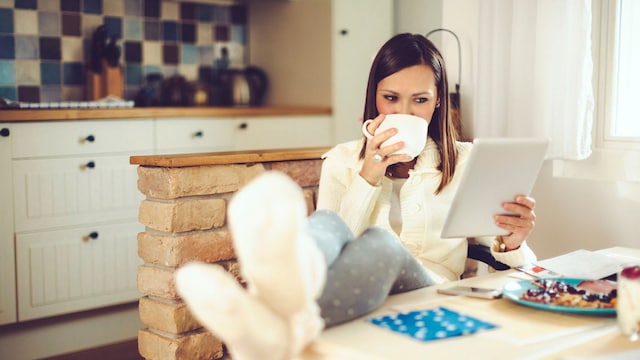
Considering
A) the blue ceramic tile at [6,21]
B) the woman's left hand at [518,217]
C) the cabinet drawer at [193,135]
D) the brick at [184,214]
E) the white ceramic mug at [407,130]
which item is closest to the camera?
the woman's left hand at [518,217]

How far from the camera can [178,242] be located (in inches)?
78.7

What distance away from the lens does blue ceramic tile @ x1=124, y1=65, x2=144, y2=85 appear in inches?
165

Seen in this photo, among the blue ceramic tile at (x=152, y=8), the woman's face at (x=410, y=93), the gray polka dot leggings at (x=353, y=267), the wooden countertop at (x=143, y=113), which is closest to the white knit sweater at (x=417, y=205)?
the woman's face at (x=410, y=93)

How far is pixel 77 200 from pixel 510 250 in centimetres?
211

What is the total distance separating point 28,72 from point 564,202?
255 cm

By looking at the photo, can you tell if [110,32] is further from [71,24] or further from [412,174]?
[412,174]

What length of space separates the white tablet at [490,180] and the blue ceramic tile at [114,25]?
2.94 meters

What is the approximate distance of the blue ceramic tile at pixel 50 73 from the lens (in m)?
3.92

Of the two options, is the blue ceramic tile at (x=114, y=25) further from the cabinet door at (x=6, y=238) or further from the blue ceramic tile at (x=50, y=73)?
the cabinet door at (x=6, y=238)

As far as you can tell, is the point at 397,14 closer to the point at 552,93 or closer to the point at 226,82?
the point at 226,82

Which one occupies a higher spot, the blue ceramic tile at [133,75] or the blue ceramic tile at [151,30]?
the blue ceramic tile at [151,30]

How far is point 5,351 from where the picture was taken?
3.28 metres

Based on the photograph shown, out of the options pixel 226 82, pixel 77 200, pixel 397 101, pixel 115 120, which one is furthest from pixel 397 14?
pixel 397 101

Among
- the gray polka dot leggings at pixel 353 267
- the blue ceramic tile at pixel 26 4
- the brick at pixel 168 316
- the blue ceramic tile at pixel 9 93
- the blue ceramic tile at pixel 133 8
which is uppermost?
the blue ceramic tile at pixel 133 8
